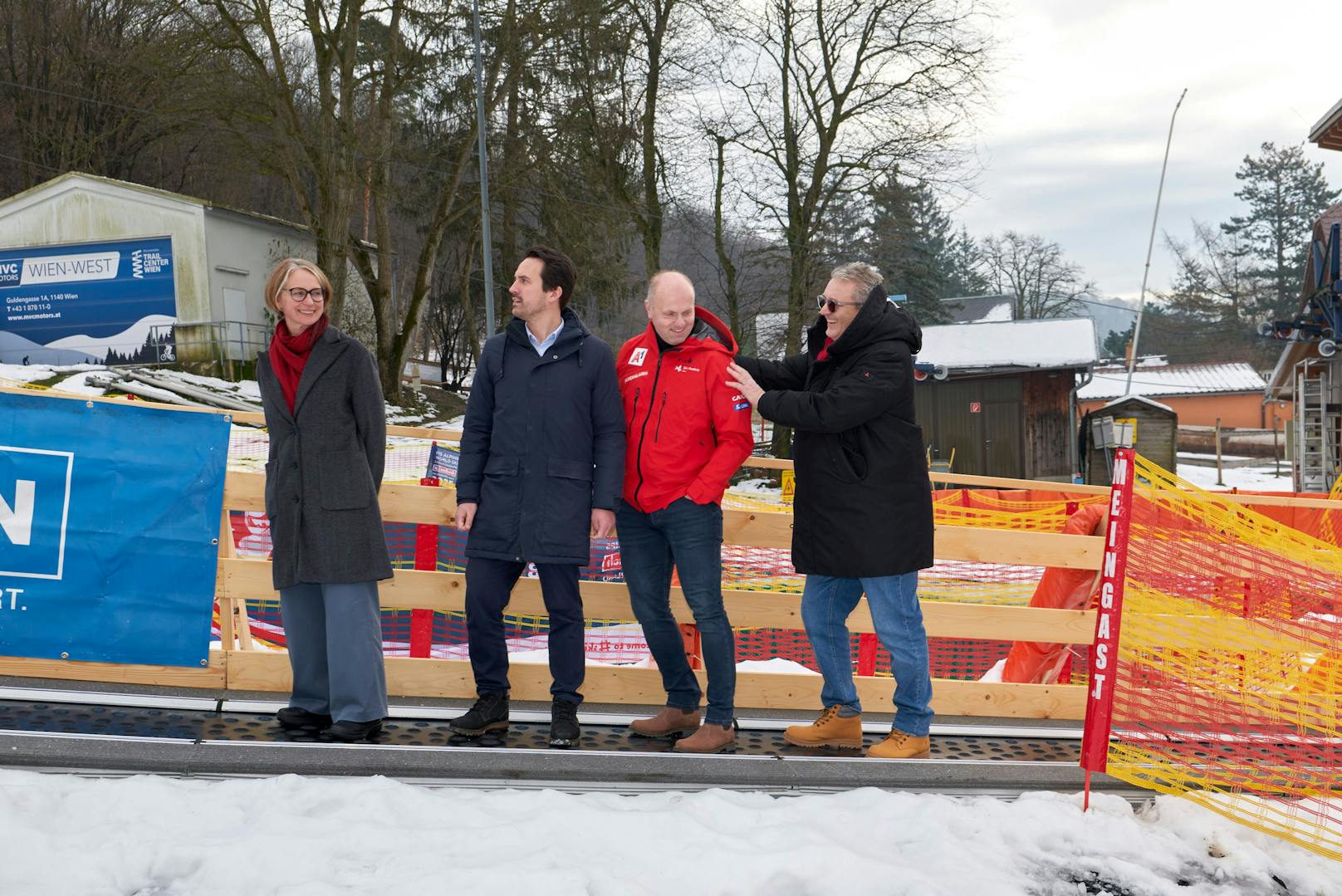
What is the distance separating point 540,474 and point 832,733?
1.65 meters

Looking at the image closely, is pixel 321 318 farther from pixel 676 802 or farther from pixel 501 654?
pixel 676 802

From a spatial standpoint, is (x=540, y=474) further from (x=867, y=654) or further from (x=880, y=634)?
(x=867, y=654)

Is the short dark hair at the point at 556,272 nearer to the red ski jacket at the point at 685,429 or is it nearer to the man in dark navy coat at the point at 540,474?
the man in dark navy coat at the point at 540,474

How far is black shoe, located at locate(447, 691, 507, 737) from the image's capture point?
4.09 metres

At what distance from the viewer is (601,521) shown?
409 centimetres

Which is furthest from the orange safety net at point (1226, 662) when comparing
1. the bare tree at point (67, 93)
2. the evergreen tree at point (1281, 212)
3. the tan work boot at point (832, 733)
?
the evergreen tree at point (1281, 212)

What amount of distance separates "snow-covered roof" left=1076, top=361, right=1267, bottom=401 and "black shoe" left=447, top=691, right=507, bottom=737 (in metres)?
49.5

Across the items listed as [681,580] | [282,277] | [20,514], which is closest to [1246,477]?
[681,580]

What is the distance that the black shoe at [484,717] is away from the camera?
4090mm

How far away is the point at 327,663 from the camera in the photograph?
4.17 meters

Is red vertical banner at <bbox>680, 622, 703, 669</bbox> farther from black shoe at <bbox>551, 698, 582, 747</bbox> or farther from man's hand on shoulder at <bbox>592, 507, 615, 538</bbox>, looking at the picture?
man's hand on shoulder at <bbox>592, 507, 615, 538</bbox>

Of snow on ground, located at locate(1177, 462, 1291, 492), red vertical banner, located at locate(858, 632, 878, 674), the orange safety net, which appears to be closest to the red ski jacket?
the orange safety net

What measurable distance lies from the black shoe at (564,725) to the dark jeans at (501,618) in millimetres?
31

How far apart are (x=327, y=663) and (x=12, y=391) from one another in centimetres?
184
